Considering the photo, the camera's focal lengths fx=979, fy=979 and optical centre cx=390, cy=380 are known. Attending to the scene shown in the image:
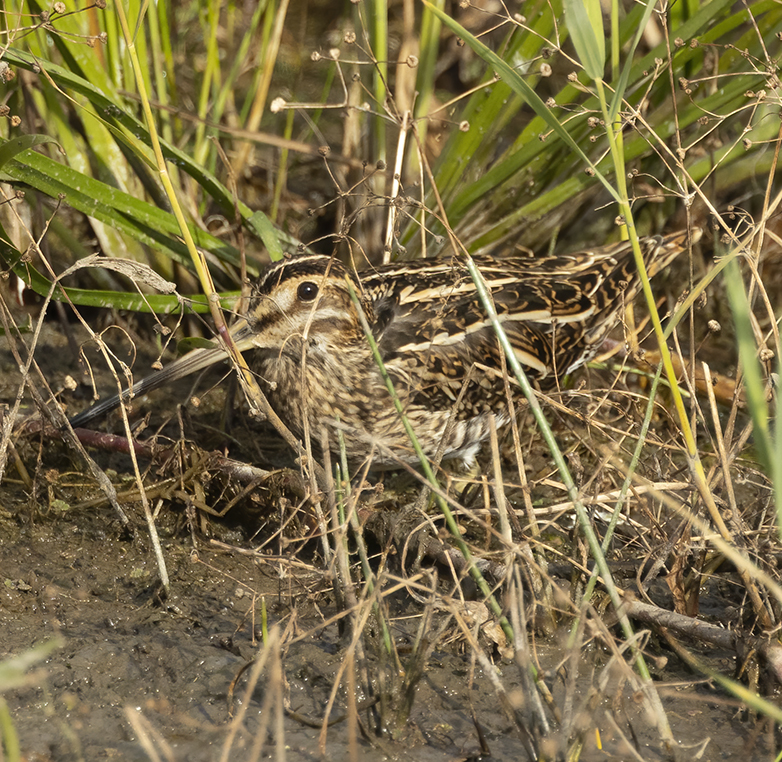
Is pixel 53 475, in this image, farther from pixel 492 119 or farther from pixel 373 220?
pixel 492 119

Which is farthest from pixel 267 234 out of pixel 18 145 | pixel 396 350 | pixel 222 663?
pixel 222 663

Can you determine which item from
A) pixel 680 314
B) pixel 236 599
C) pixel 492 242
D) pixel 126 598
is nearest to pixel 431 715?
pixel 236 599

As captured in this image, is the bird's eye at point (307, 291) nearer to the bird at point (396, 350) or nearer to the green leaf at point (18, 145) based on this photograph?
the bird at point (396, 350)

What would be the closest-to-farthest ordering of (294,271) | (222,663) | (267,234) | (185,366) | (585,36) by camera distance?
(585,36) < (222,663) < (294,271) < (185,366) < (267,234)

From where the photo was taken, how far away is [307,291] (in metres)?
3.33

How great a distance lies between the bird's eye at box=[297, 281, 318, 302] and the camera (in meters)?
3.31

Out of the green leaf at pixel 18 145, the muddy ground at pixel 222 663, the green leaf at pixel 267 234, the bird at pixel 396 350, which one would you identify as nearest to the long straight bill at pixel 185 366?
the bird at pixel 396 350

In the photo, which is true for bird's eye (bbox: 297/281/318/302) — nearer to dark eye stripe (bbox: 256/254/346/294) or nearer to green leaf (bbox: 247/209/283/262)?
dark eye stripe (bbox: 256/254/346/294)

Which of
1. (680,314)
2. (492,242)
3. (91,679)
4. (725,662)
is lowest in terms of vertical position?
(725,662)

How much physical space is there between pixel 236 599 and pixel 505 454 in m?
1.31

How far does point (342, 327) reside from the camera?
11.8 ft

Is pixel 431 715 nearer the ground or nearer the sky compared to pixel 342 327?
nearer the ground

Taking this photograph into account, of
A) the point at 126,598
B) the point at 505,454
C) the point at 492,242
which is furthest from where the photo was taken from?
the point at 492,242

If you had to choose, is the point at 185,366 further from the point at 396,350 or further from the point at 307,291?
the point at 396,350
